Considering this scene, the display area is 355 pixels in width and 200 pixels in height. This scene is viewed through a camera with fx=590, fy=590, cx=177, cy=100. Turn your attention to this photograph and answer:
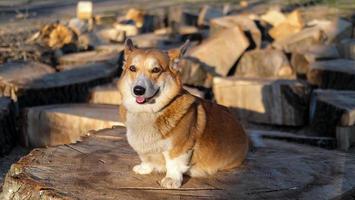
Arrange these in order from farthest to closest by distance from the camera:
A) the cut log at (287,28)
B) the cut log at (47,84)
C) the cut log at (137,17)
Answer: the cut log at (137,17) → the cut log at (287,28) → the cut log at (47,84)

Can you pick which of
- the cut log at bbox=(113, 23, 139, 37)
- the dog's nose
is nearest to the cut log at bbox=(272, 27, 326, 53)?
the cut log at bbox=(113, 23, 139, 37)

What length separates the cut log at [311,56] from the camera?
25.6 ft

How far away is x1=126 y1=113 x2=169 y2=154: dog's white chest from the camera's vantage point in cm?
334

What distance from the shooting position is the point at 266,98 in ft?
21.9

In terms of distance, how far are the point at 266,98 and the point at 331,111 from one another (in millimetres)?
1066

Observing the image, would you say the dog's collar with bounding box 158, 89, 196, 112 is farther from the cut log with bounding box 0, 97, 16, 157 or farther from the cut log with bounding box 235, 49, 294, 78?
the cut log with bounding box 235, 49, 294, 78

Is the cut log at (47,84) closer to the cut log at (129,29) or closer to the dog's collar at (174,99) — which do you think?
the dog's collar at (174,99)

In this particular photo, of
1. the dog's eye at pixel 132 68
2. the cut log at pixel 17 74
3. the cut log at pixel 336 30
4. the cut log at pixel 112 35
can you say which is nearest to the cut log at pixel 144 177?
the dog's eye at pixel 132 68

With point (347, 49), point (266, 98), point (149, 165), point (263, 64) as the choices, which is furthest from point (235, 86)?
point (149, 165)

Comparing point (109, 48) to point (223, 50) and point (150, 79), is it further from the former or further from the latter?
point (150, 79)

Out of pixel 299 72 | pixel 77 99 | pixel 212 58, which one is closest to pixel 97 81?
pixel 77 99

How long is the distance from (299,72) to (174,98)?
5.11 metres

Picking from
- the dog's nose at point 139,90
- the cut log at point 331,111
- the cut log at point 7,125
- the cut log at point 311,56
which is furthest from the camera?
the cut log at point 311,56

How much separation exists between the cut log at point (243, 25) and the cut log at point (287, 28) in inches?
24.7
